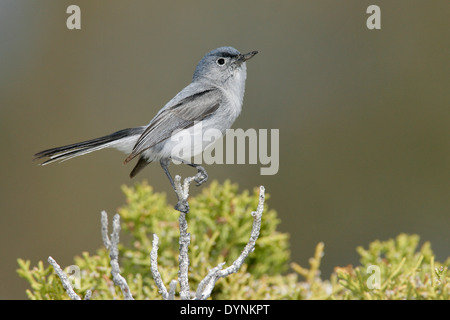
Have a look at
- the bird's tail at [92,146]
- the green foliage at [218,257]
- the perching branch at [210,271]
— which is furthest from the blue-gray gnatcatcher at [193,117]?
the perching branch at [210,271]

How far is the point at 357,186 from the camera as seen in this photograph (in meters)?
4.61

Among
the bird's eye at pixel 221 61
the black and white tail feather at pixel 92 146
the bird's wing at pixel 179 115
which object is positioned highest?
the bird's eye at pixel 221 61

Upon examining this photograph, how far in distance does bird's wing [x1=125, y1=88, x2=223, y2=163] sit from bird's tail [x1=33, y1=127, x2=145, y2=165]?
0.09 metres

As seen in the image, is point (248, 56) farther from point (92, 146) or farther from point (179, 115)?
point (92, 146)

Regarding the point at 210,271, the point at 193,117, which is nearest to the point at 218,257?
the point at 193,117

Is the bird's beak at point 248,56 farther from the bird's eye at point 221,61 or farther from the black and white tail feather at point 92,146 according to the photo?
the black and white tail feather at point 92,146

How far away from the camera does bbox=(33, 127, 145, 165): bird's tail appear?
1874 millimetres

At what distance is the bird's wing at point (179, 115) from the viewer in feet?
6.98

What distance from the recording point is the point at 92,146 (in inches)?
79.4

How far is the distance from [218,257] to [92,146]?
0.72m

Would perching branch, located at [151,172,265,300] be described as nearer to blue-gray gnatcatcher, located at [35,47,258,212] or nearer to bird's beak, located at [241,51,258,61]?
blue-gray gnatcatcher, located at [35,47,258,212]
